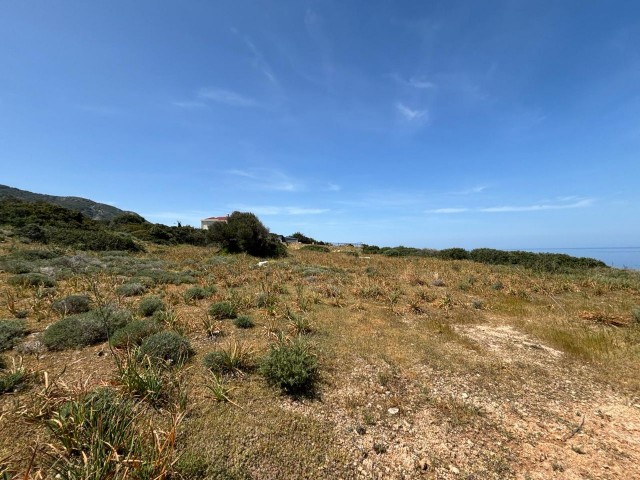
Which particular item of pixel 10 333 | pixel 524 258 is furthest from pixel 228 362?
pixel 524 258

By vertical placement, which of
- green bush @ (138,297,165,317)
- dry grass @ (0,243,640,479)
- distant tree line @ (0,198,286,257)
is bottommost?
dry grass @ (0,243,640,479)

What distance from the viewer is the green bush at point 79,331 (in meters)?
5.62

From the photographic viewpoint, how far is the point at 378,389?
488cm

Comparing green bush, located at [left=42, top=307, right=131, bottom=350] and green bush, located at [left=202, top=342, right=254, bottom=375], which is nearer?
green bush, located at [left=202, top=342, right=254, bottom=375]

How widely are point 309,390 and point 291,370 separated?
485 millimetres

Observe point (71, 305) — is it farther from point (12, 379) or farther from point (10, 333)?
point (12, 379)

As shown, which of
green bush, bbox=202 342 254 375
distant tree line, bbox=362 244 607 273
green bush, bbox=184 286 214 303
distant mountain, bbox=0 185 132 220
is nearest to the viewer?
green bush, bbox=202 342 254 375

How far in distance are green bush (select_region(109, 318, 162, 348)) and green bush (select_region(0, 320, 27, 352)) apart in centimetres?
182

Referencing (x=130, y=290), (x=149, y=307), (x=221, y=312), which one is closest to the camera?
(x=149, y=307)

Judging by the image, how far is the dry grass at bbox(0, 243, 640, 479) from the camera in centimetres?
335

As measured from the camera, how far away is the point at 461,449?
3.62 meters

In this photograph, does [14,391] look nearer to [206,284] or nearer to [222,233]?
[206,284]

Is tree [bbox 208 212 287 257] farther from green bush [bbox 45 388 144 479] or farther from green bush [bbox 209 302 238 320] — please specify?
green bush [bbox 45 388 144 479]

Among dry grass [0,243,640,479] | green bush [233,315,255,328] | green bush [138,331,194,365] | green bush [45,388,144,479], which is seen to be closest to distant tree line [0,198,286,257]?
dry grass [0,243,640,479]
